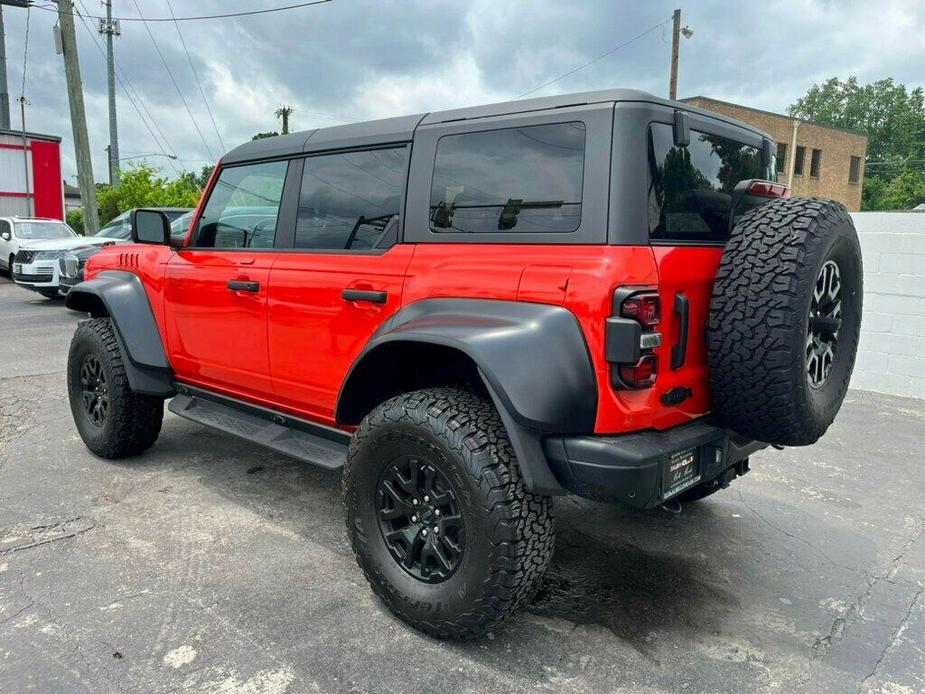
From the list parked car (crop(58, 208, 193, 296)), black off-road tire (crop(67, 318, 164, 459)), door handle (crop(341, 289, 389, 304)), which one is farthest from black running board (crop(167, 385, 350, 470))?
parked car (crop(58, 208, 193, 296))

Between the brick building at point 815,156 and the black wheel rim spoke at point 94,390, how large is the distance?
2934 cm

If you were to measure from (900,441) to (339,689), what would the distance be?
4800mm

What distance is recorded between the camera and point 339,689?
89.5 inches

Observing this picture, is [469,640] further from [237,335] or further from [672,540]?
[237,335]

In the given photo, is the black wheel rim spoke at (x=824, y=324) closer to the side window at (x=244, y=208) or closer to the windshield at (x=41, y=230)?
the side window at (x=244, y=208)

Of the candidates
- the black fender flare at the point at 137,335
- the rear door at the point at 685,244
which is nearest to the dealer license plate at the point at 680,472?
the rear door at the point at 685,244

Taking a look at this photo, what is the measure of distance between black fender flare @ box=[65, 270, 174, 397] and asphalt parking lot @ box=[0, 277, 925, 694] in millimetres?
591

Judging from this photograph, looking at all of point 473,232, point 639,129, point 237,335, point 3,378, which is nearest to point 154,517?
point 237,335

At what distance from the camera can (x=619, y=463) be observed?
2.19 metres

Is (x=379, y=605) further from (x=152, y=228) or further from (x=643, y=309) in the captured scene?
(x=152, y=228)

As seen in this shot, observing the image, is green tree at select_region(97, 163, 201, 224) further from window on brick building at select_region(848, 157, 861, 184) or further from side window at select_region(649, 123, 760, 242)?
window on brick building at select_region(848, 157, 861, 184)

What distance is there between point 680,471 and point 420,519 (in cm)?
96

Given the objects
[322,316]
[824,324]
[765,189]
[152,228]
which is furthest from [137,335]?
[824,324]

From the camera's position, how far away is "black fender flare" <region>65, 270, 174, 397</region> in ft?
13.3
